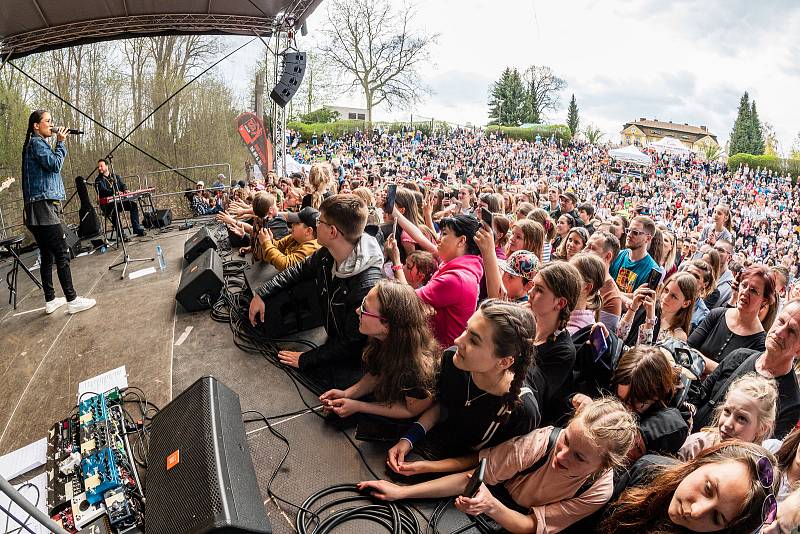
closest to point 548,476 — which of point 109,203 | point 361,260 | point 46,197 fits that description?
point 361,260

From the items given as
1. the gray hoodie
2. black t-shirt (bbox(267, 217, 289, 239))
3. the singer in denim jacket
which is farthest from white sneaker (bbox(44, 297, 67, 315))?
the gray hoodie

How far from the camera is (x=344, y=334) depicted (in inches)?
92.9

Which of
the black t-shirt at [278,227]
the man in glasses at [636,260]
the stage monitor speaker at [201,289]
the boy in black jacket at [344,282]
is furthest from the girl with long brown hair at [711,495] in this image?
the black t-shirt at [278,227]

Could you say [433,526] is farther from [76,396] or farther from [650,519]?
[76,396]

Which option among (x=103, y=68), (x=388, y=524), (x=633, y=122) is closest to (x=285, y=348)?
(x=388, y=524)

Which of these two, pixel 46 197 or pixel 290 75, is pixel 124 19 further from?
pixel 46 197

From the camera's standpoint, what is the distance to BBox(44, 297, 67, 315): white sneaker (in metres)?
3.68

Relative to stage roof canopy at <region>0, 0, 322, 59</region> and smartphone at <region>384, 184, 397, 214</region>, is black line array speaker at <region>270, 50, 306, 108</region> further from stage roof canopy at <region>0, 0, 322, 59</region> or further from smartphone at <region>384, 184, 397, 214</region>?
smartphone at <region>384, 184, 397, 214</region>

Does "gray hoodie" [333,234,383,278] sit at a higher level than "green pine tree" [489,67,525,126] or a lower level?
lower

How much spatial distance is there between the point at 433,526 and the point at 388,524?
0.17m

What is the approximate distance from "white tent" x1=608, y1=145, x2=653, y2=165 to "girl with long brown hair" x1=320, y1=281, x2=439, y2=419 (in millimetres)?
22413

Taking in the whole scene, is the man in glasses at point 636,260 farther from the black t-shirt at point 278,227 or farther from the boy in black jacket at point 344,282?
the black t-shirt at point 278,227

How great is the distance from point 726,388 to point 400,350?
1561 millimetres

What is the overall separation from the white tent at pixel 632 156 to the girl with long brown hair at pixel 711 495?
22675 mm
